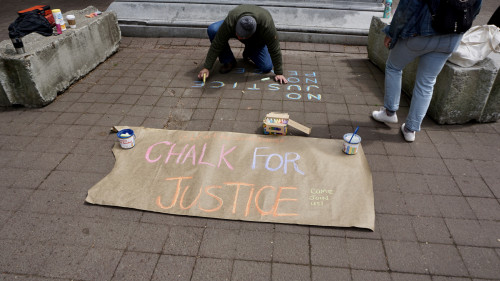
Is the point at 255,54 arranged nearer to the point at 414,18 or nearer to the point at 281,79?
the point at 281,79

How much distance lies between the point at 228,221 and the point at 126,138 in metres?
1.45

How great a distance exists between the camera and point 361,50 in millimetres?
6113

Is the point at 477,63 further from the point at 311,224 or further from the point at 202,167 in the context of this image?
the point at 202,167

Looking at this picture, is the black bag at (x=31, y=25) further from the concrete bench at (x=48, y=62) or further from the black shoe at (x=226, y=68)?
the black shoe at (x=226, y=68)

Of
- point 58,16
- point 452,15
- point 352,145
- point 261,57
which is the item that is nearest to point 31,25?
point 58,16

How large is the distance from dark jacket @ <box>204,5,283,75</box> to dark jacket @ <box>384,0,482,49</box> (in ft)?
5.96

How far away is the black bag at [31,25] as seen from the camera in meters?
4.36

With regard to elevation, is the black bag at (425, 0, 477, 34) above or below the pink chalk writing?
above

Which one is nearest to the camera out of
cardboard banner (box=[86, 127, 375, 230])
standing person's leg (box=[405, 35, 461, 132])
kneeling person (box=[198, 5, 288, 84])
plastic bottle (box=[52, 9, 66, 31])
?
cardboard banner (box=[86, 127, 375, 230])

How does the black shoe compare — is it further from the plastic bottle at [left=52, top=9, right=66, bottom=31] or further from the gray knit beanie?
the plastic bottle at [left=52, top=9, right=66, bottom=31]

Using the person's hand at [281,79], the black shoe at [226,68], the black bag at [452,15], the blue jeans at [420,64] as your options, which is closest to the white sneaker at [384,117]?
the blue jeans at [420,64]

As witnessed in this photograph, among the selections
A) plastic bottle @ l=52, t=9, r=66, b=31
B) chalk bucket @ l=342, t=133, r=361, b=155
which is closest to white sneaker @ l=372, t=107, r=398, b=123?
chalk bucket @ l=342, t=133, r=361, b=155

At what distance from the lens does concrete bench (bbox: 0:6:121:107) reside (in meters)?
3.94

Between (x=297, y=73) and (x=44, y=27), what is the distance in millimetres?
3705
